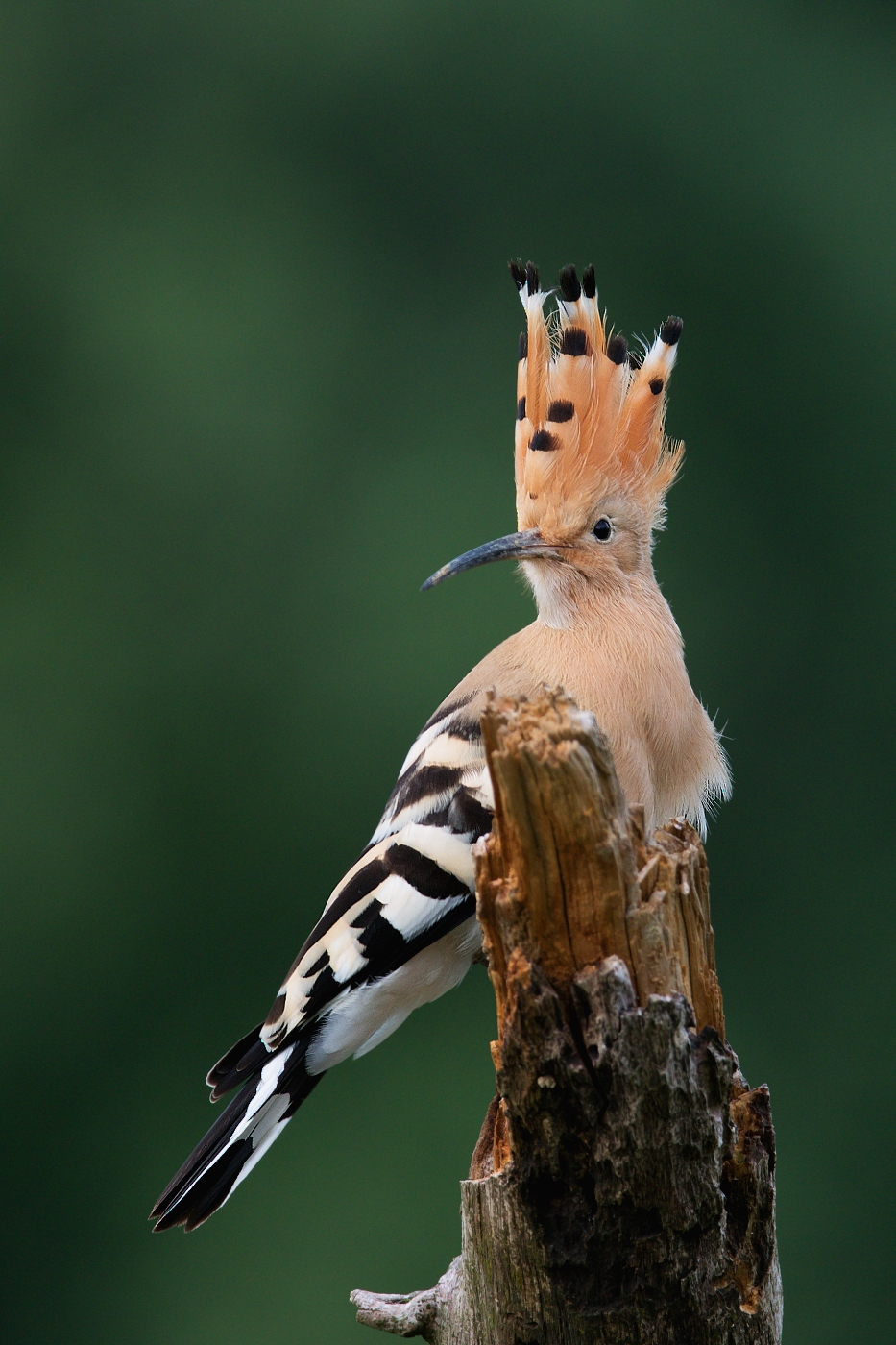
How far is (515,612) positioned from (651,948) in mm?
2938

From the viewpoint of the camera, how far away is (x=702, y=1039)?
137cm

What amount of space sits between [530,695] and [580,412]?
1.46 ft

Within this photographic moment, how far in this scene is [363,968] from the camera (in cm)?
191

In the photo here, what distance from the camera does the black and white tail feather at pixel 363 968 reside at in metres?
1.90

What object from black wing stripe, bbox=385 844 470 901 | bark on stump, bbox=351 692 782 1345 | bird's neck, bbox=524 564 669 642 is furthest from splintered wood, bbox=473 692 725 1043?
bird's neck, bbox=524 564 669 642

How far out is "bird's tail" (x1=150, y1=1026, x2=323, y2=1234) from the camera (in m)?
1.93

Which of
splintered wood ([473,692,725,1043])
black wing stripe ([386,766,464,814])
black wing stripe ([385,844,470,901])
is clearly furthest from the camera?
black wing stripe ([386,766,464,814])

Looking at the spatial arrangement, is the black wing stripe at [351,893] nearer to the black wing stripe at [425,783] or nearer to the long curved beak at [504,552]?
the black wing stripe at [425,783]

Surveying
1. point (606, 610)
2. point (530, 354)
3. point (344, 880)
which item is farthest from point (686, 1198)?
point (530, 354)

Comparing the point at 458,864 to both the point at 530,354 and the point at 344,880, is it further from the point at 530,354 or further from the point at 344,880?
the point at 530,354

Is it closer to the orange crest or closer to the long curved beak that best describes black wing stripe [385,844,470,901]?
the long curved beak

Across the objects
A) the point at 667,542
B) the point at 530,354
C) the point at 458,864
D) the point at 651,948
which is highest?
the point at 667,542

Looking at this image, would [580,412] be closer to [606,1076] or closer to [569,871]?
[569,871]

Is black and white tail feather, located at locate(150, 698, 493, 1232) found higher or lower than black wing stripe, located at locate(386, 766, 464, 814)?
lower
